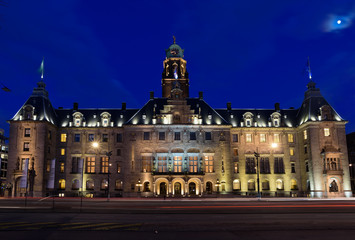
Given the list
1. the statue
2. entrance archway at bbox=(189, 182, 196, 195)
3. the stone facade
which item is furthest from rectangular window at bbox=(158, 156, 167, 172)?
the statue

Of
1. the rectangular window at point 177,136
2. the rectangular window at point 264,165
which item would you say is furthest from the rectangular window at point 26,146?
the rectangular window at point 264,165

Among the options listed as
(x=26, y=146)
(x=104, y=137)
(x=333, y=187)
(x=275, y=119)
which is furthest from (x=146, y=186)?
(x=333, y=187)

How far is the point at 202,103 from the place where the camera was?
68.1m

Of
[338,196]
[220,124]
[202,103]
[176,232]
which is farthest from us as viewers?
[202,103]

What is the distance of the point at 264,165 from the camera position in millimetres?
65000

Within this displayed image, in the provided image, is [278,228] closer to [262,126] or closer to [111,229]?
[111,229]

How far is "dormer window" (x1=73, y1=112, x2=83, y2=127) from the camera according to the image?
218ft

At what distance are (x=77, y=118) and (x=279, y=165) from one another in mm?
43597

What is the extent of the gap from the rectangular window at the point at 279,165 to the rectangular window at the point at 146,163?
1020 inches

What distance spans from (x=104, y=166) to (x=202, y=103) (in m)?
24.6

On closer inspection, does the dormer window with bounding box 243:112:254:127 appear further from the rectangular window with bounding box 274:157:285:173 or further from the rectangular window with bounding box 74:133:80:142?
the rectangular window with bounding box 74:133:80:142

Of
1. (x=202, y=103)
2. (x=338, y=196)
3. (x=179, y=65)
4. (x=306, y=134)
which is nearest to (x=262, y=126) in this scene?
(x=306, y=134)

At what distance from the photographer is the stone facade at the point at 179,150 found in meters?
60.0

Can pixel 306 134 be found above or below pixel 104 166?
above
